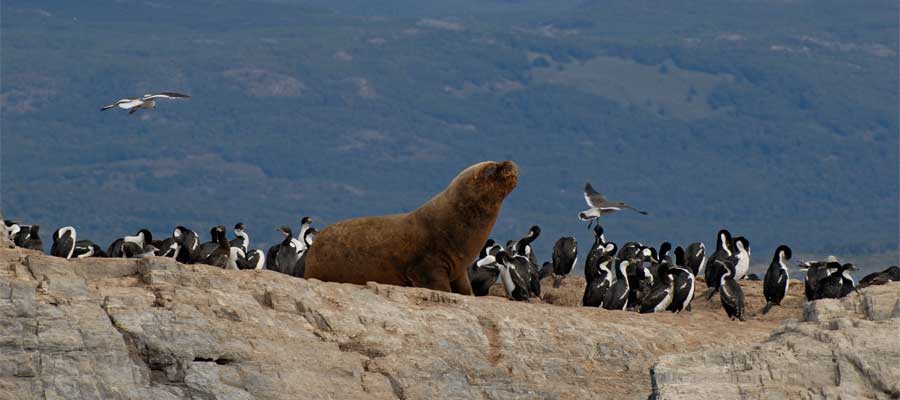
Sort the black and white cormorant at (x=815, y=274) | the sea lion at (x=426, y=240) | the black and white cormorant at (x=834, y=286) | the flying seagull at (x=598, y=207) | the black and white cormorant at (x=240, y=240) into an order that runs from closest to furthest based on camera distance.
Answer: the sea lion at (x=426, y=240) → the black and white cormorant at (x=834, y=286) → the black and white cormorant at (x=815, y=274) → the black and white cormorant at (x=240, y=240) → the flying seagull at (x=598, y=207)

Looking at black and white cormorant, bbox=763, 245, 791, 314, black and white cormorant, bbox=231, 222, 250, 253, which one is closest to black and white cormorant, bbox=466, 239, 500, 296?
black and white cormorant, bbox=763, 245, 791, 314

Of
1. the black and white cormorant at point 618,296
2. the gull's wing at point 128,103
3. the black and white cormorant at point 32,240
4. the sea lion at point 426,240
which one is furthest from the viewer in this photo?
the black and white cormorant at point 32,240

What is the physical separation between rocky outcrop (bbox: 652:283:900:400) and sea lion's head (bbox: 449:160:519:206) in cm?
478

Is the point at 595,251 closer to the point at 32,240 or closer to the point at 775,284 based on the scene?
the point at 775,284

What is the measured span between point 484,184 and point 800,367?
557cm

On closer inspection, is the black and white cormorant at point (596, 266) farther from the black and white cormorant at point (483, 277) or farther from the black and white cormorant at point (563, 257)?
the black and white cormorant at point (483, 277)

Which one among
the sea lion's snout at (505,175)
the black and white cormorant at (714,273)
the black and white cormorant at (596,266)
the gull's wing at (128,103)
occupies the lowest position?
the black and white cormorant at (596,266)

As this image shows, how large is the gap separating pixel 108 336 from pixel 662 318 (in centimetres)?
598

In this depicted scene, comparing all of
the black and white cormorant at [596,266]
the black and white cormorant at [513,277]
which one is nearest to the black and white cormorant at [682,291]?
the black and white cormorant at [596,266]

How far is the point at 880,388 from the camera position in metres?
16.2

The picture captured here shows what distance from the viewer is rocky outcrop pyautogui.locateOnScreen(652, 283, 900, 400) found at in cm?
1598

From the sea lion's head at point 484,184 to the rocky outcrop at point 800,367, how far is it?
15.7 feet

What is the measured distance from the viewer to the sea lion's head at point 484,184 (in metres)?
21.1

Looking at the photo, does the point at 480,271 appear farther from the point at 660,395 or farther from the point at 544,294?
the point at 660,395
